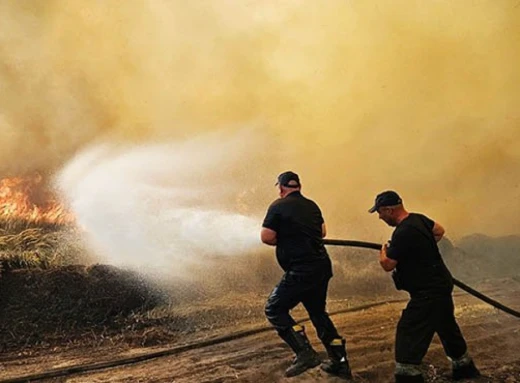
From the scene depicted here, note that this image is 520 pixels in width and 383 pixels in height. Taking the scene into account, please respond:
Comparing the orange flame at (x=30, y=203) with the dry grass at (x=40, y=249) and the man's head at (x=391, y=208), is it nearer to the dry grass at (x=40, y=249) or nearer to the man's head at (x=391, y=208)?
the dry grass at (x=40, y=249)

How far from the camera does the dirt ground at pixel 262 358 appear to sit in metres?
4.41

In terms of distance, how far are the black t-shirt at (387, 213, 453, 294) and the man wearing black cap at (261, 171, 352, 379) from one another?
0.75 metres

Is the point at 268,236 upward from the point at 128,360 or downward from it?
upward

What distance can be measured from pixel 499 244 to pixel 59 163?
40.0ft

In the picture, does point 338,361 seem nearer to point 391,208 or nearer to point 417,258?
point 417,258

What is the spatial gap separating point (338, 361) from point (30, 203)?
8163 millimetres

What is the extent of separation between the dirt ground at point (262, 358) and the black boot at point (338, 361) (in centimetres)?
10

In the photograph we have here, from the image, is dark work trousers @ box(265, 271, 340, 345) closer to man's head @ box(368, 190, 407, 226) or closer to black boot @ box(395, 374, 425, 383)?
black boot @ box(395, 374, 425, 383)

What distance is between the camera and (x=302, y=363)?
4.41m

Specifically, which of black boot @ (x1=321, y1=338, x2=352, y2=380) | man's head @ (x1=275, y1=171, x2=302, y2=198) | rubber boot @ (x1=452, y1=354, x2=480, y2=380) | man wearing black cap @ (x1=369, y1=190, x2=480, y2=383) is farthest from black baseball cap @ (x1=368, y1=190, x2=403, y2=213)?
rubber boot @ (x1=452, y1=354, x2=480, y2=380)

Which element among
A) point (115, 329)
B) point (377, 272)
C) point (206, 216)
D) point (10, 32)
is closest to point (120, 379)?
point (115, 329)

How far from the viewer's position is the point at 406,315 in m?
4.11

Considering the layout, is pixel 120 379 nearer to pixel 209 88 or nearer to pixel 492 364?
pixel 492 364

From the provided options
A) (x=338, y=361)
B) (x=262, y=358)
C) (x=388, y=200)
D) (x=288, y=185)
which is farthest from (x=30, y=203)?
(x=388, y=200)
